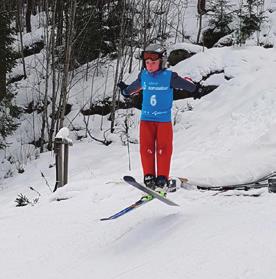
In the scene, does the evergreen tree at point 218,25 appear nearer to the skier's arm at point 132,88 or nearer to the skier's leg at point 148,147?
the skier's arm at point 132,88

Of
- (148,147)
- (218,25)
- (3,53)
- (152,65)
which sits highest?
(218,25)

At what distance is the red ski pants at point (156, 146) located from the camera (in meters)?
5.45

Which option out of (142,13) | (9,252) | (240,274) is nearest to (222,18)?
(142,13)

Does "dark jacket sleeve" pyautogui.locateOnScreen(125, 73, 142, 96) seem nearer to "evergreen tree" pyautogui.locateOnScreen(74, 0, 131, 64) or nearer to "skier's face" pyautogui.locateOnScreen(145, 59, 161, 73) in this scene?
"skier's face" pyautogui.locateOnScreen(145, 59, 161, 73)

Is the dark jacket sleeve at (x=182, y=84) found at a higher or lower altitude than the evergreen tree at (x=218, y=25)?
lower

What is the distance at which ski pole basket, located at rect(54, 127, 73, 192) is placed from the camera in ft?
27.2

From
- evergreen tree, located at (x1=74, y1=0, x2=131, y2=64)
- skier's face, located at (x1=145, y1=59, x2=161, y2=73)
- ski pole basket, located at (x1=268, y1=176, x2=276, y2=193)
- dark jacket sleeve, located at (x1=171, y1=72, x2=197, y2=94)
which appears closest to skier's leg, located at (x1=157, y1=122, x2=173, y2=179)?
dark jacket sleeve, located at (x1=171, y1=72, x2=197, y2=94)

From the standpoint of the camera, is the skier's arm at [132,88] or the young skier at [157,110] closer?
the young skier at [157,110]

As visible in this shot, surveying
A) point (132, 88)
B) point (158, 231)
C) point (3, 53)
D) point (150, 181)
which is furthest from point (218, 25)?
point (158, 231)

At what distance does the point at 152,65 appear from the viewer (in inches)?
211

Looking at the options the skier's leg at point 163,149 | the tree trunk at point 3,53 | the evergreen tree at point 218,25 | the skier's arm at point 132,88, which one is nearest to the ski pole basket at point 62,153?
the skier's arm at point 132,88

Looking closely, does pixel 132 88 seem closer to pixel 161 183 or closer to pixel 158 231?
pixel 161 183

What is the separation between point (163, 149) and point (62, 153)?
3562 mm

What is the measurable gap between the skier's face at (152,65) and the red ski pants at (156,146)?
0.62m
